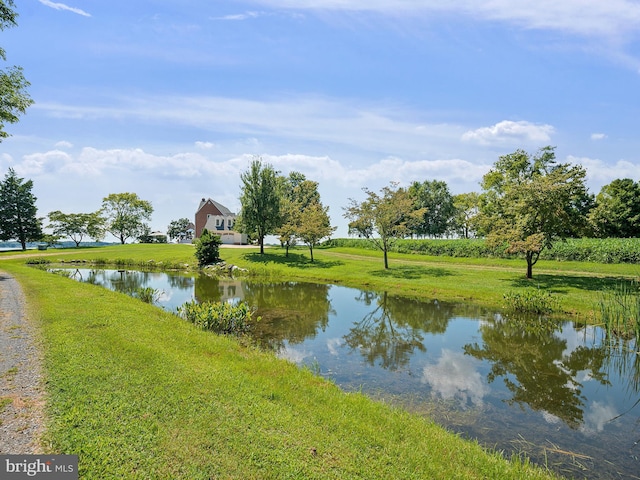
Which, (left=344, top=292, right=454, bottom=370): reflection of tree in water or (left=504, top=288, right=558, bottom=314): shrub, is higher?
(left=504, top=288, right=558, bottom=314): shrub

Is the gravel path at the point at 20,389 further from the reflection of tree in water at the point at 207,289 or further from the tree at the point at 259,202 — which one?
the tree at the point at 259,202

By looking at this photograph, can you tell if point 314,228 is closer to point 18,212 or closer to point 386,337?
point 386,337

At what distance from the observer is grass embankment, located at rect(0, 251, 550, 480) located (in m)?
4.32

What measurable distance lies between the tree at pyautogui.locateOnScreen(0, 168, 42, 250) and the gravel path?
204 feet

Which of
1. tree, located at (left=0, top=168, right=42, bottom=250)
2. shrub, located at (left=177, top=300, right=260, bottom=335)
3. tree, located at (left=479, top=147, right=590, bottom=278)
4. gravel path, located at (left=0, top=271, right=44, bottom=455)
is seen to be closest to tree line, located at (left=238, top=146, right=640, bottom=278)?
tree, located at (left=479, top=147, right=590, bottom=278)

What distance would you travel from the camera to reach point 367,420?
18.8 ft

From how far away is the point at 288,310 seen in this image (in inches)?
680

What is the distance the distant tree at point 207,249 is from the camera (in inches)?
1412

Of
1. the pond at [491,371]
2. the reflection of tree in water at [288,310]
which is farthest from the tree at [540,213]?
the reflection of tree in water at [288,310]

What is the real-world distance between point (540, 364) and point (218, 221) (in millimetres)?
68574

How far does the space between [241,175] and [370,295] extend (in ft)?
81.1

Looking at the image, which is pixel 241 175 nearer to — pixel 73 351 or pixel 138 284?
pixel 138 284

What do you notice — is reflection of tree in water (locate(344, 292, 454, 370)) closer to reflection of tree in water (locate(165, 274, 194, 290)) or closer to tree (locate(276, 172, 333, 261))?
reflection of tree in water (locate(165, 274, 194, 290))

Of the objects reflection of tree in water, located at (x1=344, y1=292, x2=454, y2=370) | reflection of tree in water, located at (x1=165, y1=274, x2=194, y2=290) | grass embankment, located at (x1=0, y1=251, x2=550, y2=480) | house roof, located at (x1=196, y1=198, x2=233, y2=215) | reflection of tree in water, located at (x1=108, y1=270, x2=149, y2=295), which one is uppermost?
house roof, located at (x1=196, y1=198, x2=233, y2=215)
